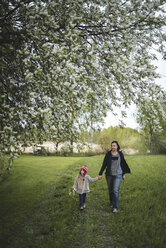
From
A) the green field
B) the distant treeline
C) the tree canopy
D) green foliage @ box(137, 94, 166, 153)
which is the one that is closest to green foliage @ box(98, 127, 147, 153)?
the distant treeline

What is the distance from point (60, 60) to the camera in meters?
4.41

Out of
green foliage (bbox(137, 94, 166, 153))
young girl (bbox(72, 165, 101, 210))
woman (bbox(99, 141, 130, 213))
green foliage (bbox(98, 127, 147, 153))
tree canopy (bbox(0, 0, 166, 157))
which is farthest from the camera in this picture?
green foliage (bbox(98, 127, 147, 153))

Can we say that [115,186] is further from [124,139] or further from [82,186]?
[124,139]

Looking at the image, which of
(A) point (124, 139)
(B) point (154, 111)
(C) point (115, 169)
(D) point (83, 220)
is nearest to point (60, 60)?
(B) point (154, 111)

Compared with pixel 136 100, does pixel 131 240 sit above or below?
below

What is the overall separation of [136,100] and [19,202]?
624cm

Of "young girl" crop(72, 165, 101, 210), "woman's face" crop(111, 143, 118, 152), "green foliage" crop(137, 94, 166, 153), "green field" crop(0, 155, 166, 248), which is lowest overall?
"green field" crop(0, 155, 166, 248)

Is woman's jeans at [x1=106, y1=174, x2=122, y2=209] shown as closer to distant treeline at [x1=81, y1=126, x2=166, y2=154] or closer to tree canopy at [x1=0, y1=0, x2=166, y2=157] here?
tree canopy at [x1=0, y1=0, x2=166, y2=157]

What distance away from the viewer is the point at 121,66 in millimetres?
5176

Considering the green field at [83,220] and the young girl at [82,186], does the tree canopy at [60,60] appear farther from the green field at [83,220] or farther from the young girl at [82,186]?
the green field at [83,220]

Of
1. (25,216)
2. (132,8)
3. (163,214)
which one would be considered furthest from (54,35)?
(163,214)

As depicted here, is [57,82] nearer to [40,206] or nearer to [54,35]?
[54,35]

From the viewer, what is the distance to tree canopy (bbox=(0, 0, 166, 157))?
4.06 meters

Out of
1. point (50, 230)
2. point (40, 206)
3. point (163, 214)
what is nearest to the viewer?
point (50, 230)
